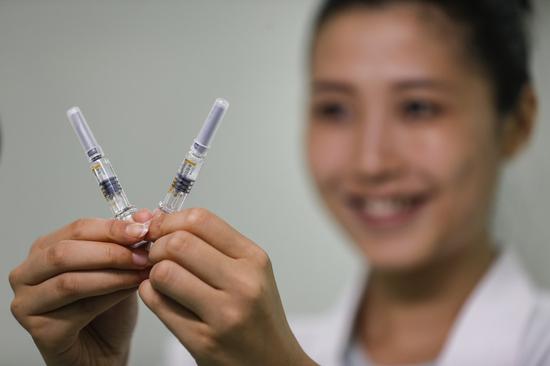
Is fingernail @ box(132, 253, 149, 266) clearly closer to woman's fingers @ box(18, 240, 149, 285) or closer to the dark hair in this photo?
woman's fingers @ box(18, 240, 149, 285)

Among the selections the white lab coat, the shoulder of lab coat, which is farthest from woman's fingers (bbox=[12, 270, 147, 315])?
the white lab coat

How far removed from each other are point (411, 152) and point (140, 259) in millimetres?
569

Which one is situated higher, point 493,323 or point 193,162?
point 193,162

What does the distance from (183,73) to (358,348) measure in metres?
0.54

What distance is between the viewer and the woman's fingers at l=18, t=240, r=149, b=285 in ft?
1.45

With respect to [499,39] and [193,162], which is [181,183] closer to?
[193,162]

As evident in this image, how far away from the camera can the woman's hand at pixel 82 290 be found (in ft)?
1.47

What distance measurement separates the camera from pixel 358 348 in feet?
3.50

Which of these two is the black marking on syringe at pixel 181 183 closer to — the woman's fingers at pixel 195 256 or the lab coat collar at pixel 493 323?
the woman's fingers at pixel 195 256

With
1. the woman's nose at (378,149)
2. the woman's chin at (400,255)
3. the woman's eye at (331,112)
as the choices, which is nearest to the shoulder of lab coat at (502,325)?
the woman's chin at (400,255)

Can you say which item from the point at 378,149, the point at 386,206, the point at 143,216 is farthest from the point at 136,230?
the point at 386,206

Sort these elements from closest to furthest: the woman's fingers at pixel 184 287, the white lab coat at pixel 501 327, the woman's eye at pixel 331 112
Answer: the woman's fingers at pixel 184 287 → the white lab coat at pixel 501 327 → the woman's eye at pixel 331 112

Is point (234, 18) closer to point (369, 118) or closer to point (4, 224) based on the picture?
point (369, 118)

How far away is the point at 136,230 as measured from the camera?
1.45 feet
